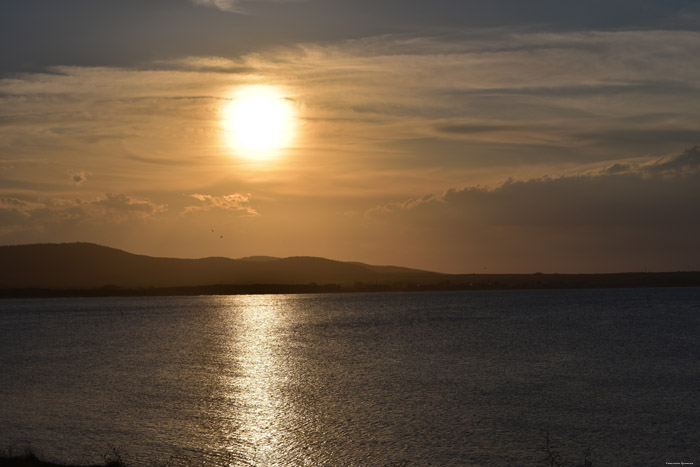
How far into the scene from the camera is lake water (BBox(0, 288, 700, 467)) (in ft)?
118

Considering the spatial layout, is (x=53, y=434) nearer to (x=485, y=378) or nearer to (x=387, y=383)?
(x=387, y=383)

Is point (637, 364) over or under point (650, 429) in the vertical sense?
over

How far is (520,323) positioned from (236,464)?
11352 cm

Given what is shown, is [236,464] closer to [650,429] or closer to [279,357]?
[650,429]

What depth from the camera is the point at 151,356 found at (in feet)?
279

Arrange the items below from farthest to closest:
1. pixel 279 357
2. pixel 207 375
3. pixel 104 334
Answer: pixel 104 334 → pixel 279 357 → pixel 207 375

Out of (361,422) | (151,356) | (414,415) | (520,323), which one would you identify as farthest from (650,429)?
(520,323)

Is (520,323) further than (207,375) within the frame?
Yes

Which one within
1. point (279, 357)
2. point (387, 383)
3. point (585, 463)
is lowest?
point (585, 463)

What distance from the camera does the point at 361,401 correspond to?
50500 millimetres

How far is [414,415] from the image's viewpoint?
44.8m

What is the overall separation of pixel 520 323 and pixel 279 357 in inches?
2763

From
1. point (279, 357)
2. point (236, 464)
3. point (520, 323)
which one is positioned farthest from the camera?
point (520, 323)

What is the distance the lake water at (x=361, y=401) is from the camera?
3609cm
